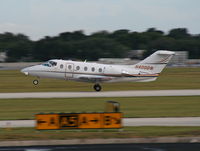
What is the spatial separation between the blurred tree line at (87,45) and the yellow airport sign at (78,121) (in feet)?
376

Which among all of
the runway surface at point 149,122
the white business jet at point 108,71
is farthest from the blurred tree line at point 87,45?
the runway surface at point 149,122

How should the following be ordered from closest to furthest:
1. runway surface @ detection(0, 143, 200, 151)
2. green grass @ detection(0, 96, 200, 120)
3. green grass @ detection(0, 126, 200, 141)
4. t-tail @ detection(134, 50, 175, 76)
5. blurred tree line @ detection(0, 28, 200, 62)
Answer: runway surface @ detection(0, 143, 200, 151) < green grass @ detection(0, 126, 200, 141) < green grass @ detection(0, 96, 200, 120) < t-tail @ detection(134, 50, 175, 76) < blurred tree line @ detection(0, 28, 200, 62)

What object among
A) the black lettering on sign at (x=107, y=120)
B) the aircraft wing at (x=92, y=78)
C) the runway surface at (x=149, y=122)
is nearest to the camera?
the black lettering on sign at (x=107, y=120)

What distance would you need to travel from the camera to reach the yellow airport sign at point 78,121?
17.6m

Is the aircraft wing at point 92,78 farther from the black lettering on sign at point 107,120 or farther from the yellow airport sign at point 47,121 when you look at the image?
the yellow airport sign at point 47,121

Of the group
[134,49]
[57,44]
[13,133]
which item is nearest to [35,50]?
[57,44]

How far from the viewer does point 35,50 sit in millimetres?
137125

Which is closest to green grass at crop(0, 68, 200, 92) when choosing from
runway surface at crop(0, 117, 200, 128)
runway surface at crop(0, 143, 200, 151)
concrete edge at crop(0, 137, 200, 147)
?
runway surface at crop(0, 117, 200, 128)

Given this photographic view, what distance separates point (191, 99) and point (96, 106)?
701 centimetres

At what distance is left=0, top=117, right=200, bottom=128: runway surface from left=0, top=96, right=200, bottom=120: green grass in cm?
146

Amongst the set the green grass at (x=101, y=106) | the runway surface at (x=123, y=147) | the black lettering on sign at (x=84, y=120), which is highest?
the black lettering on sign at (x=84, y=120)

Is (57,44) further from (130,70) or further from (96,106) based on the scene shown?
(96,106)

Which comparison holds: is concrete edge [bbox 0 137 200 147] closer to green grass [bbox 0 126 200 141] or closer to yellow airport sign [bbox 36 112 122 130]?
green grass [bbox 0 126 200 141]

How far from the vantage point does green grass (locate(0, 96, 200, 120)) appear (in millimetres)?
24500
